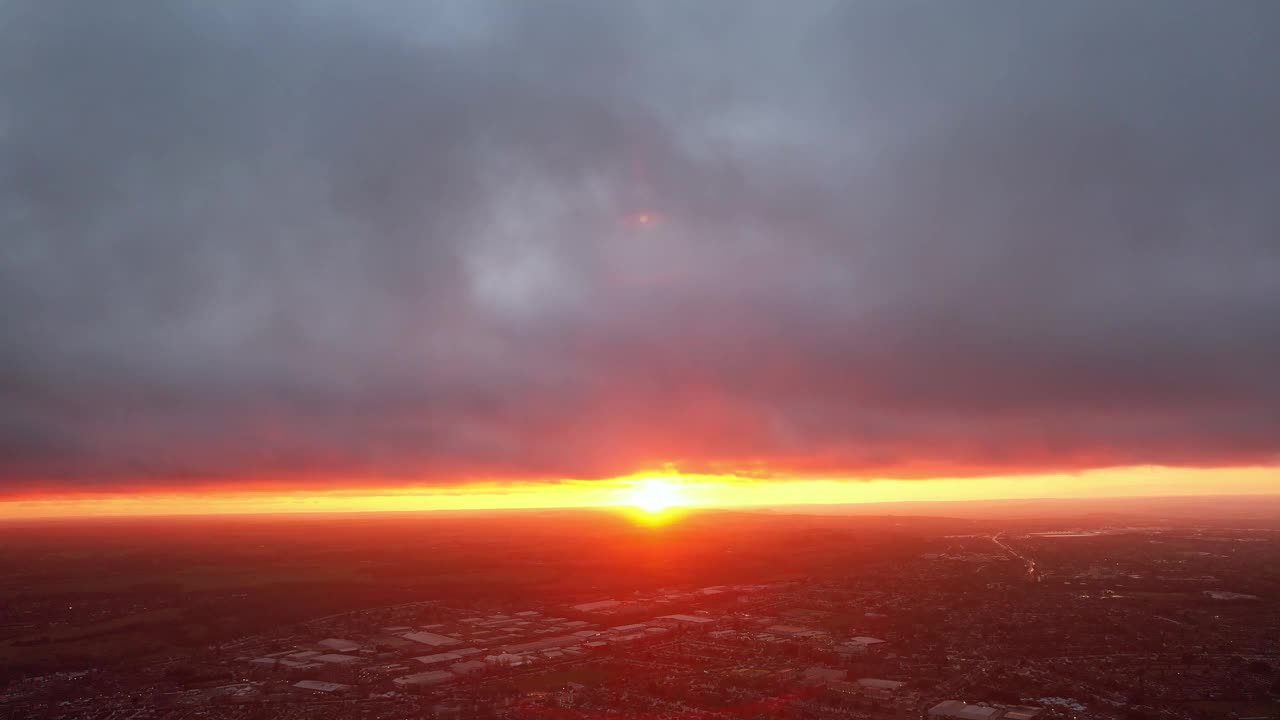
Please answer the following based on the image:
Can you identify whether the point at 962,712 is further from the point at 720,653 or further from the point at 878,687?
the point at 720,653

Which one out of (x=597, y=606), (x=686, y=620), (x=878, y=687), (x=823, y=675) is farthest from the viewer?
(x=597, y=606)

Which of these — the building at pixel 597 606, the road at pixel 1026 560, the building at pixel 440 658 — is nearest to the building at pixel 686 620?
the building at pixel 597 606

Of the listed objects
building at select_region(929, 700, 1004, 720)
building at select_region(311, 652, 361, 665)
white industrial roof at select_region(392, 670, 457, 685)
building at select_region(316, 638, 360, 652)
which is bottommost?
building at select_region(316, 638, 360, 652)

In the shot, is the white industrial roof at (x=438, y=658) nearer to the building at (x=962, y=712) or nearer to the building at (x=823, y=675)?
the building at (x=823, y=675)

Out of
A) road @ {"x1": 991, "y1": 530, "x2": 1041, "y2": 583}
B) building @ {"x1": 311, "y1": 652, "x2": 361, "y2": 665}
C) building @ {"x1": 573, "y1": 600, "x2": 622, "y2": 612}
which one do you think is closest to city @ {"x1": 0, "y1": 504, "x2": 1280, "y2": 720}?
building @ {"x1": 311, "y1": 652, "x2": 361, "y2": 665}

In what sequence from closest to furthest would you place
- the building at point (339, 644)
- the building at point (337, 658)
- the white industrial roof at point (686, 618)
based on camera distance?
the building at point (337, 658), the building at point (339, 644), the white industrial roof at point (686, 618)

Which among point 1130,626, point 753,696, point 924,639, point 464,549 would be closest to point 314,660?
point 753,696

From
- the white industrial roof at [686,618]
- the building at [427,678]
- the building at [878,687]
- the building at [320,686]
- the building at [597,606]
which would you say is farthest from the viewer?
the building at [597,606]

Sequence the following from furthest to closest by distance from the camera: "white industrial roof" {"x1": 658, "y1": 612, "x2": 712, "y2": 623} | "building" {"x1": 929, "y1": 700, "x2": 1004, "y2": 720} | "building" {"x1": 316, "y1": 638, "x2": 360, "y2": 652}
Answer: "white industrial roof" {"x1": 658, "y1": 612, "x2": 712, "y2": 623}
"building" {"x1": 316, "y1": 638, "x2": 360, "y2": 652}
"building" {"x1": 929, "y1": 700, "x2": 1004, "y2": 720}

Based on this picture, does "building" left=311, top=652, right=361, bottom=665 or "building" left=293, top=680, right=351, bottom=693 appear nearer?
"building" left=293, top=680, right=351, bottom=693

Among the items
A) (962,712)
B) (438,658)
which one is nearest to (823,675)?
(962,712)

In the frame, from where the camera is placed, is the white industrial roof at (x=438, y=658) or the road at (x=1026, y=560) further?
the road at (x=1026, y=560)

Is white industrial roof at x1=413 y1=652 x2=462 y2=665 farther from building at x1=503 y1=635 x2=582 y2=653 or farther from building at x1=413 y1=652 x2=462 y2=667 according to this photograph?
building at x1=503 y1=635 x2=582 y2=653

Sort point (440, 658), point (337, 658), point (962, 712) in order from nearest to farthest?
point (962, 712) → point (440, 658) → point (337, 658)
